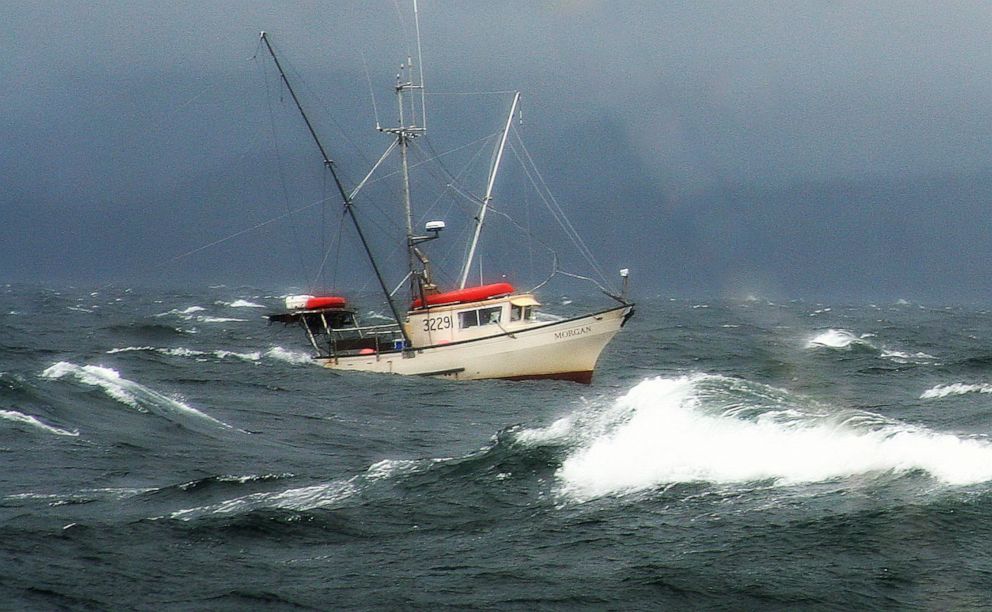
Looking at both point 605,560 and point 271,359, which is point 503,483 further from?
point 271,359

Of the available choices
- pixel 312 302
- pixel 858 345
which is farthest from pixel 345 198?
pixel 858 345

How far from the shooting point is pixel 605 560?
1416 centimetres

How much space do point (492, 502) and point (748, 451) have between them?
16.0ft

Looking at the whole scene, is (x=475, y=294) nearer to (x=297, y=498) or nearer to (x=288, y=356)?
(x=288, y=356)

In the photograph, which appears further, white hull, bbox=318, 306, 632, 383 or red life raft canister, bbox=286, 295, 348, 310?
red life raft canister, bbox=286, 295, 348, 310

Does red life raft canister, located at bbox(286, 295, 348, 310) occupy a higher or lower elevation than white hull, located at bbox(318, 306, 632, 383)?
higher

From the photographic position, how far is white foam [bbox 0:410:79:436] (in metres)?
25.2

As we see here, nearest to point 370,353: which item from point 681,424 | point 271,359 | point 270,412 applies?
point 271,359

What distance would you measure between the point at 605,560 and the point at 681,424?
779cm

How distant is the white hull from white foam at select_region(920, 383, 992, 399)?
1176cm

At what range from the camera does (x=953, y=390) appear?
38.3 metres

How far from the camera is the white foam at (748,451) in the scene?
17906 millimetres

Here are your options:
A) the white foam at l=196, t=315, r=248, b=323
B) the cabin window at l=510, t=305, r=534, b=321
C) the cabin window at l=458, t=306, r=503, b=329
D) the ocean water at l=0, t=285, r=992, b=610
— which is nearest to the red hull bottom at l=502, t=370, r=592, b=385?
the cabin window at l=510, t=305, r=534, b=321

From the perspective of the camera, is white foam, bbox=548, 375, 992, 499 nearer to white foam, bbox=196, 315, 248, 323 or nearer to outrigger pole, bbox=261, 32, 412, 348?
outrigger pole, bbox=261, 32, 412, 348
